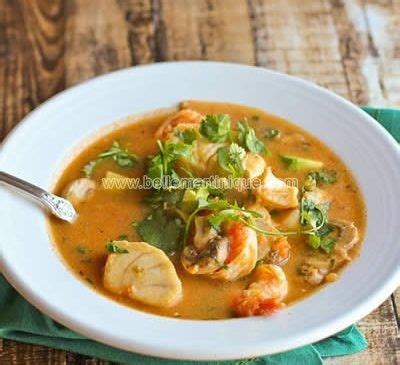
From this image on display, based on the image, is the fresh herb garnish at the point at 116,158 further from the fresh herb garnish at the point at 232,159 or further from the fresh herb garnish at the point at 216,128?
the fresh herb garnish at the point at 232,159

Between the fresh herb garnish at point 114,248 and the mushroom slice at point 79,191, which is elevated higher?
the fresh herb garnish at point 114,248

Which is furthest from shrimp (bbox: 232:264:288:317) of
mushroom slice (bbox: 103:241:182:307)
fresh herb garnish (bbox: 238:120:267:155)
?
fresh herb garnish (bbox: 238:120:267:155)

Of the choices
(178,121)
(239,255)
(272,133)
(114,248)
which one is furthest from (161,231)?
(272,133)

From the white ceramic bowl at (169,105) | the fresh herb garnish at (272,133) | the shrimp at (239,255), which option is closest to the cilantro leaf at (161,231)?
the shrimp at (239,255)

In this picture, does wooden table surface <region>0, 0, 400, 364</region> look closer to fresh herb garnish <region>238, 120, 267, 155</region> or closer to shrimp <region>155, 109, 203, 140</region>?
shrimp <region>155, 109, 203, 140</region>

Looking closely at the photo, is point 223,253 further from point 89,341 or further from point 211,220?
point 89,341

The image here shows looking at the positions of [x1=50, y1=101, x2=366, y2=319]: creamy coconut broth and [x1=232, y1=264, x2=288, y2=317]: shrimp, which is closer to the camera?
[x1=232, y1=264, x2=288, y2=317]: shrimp

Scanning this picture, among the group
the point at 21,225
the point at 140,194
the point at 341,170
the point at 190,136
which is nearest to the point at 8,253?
the point at 21,225
